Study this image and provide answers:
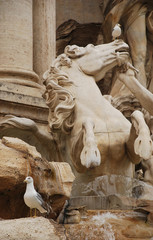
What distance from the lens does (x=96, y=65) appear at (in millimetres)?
8320

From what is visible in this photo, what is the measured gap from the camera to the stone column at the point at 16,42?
10.1m

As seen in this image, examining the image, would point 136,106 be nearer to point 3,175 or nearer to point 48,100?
point 48,100

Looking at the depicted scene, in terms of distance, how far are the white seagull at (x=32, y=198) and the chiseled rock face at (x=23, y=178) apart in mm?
300

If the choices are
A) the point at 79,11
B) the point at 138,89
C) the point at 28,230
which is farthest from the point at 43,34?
the point at 28,230

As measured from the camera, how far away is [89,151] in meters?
6.89

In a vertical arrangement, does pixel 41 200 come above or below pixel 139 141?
below

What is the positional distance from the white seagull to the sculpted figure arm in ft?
9.11

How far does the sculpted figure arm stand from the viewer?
8.38m

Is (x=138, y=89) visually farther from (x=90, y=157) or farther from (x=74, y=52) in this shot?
(x=90, y=157)

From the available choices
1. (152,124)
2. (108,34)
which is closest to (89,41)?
(108,34)

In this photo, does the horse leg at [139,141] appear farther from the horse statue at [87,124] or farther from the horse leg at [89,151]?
the horse leg at [89,151]

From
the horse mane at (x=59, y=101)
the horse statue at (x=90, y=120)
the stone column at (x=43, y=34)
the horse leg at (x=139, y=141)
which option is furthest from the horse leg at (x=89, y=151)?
the stone column at (x=43, y=34)

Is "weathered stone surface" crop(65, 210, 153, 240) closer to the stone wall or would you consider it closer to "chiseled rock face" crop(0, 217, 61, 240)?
"chiseled rock face" crop(0, 217, 61, 240)

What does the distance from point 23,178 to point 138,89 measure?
8.55ft
